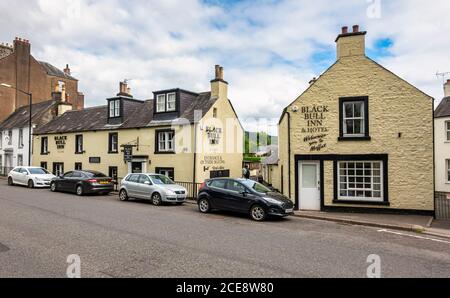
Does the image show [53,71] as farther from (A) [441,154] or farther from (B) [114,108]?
(A) [441,154]

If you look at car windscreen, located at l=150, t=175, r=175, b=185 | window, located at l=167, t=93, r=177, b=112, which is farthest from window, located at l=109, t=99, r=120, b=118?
car windscreen, located at l=150, t=175, r=175, b=185

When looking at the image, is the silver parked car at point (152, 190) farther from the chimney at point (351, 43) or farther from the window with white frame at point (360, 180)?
the chimney at point (351, 43)

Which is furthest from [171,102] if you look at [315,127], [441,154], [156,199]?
[441,154]

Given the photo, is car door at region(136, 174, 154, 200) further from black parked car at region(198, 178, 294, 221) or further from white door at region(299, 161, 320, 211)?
white door at region(299, 161, 320, 211)

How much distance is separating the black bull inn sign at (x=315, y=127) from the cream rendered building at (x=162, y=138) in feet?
24.6

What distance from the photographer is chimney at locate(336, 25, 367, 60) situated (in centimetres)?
1443

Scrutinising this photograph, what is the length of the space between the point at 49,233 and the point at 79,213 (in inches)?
137

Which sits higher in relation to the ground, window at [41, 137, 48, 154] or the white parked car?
window at [41, 137, 48, 154]

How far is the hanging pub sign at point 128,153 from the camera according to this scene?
71.7ft

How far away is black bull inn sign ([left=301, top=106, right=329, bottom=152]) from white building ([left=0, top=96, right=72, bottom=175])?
89.6 ft

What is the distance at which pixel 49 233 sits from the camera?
8805mm
